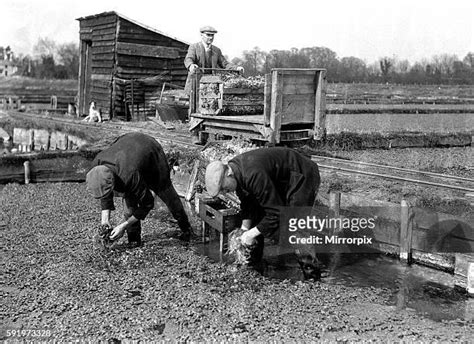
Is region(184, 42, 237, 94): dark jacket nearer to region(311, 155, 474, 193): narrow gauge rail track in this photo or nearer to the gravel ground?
region(311, 155, 474, 193): narrow gauge rail track

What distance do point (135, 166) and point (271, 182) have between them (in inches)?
79.5

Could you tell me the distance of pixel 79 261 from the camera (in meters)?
7.08

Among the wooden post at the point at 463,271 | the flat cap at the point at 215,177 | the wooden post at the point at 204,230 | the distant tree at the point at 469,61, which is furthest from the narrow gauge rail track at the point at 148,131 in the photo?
the distant tree at the point at 469,61

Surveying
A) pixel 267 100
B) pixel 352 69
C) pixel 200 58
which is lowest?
pixel 267 100

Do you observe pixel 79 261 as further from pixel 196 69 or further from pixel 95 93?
pixel 95 93

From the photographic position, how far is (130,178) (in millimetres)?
6816

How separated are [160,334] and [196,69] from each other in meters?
6.75

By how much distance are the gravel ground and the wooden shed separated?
A: 1464 centimetres

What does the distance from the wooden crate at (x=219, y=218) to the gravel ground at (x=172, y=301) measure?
1.42 ft

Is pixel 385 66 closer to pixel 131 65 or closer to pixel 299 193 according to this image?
pixel 131 65

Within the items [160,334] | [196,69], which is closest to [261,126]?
[196,69]

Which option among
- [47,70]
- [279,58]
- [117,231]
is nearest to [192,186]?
[117,231]

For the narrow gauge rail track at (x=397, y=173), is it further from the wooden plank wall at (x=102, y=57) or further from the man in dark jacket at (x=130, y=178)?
the wooden plank wall at (x=102, y=57)

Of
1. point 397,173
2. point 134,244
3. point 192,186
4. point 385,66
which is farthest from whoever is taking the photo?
point 385,66
